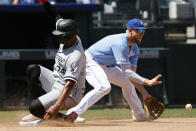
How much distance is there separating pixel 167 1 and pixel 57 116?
25.8ft

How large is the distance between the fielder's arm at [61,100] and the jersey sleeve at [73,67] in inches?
2.1

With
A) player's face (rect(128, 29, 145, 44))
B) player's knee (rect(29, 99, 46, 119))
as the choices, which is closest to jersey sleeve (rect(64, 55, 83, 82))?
player's knee (rect(29, 99, 46, 119))

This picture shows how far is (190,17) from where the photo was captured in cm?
1252

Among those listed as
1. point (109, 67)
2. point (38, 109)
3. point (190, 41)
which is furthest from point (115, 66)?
point (190, 41)

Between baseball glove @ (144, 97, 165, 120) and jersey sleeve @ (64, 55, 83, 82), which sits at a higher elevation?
jersey sleeve @ (64, 55, 83, 82)

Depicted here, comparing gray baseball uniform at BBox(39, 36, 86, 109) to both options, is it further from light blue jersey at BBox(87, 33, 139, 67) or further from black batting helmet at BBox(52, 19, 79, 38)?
light blue jersey at BBox(87, 33, 139, 67)

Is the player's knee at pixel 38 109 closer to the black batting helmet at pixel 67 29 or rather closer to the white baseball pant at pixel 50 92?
the white baseball pant at pixel 50 92

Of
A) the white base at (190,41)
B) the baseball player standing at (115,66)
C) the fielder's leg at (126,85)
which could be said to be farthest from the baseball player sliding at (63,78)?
the white base at (190,41)

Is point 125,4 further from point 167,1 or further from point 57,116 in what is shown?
point 57,116

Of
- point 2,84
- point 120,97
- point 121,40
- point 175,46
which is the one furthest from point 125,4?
point 121,40

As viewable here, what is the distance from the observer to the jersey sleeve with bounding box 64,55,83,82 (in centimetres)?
540

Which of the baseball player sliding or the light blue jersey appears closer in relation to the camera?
the baseball player sliding

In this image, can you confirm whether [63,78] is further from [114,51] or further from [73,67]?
[114,51]

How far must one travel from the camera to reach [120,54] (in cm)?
625
